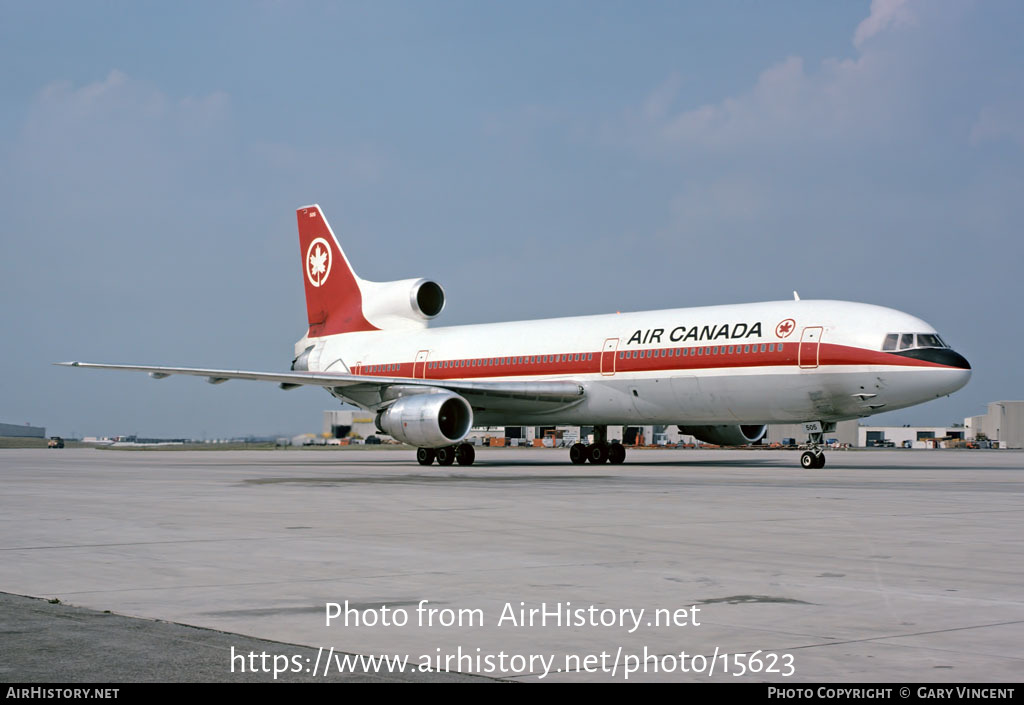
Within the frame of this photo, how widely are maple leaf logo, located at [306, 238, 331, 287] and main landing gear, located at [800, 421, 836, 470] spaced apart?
21627 millimetres

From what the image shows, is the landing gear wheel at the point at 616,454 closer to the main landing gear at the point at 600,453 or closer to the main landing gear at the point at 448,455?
the main landing gear at the point at 600,453

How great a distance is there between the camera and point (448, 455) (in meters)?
34.0

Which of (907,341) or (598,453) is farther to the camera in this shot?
(598,453)

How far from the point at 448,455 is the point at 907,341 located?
45.4 ft

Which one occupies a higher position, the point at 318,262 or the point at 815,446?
the point at 318,262

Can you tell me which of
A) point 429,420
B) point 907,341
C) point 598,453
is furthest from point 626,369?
point 907,341

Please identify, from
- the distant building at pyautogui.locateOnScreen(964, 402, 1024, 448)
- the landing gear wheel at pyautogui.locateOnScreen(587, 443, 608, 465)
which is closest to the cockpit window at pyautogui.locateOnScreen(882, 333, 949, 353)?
the landing gear wheel at pyautogui.locateOnScreen(587, 443, 608, 465)

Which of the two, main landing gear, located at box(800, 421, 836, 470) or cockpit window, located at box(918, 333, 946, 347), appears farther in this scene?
main landing gear, located at box(800, 421, 836, 470)

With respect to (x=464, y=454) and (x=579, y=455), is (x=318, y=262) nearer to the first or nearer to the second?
(x=464, y=454)

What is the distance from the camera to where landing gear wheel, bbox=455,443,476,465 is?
1363 inches

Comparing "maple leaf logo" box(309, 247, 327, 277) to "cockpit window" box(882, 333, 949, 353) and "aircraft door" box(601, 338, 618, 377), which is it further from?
"cockpit window" box(882, 333, 949, 353)

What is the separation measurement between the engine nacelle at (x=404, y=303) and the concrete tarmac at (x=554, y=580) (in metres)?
23.8

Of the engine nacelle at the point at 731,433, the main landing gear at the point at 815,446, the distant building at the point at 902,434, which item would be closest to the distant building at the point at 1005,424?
the distant building at the point at 902,434
